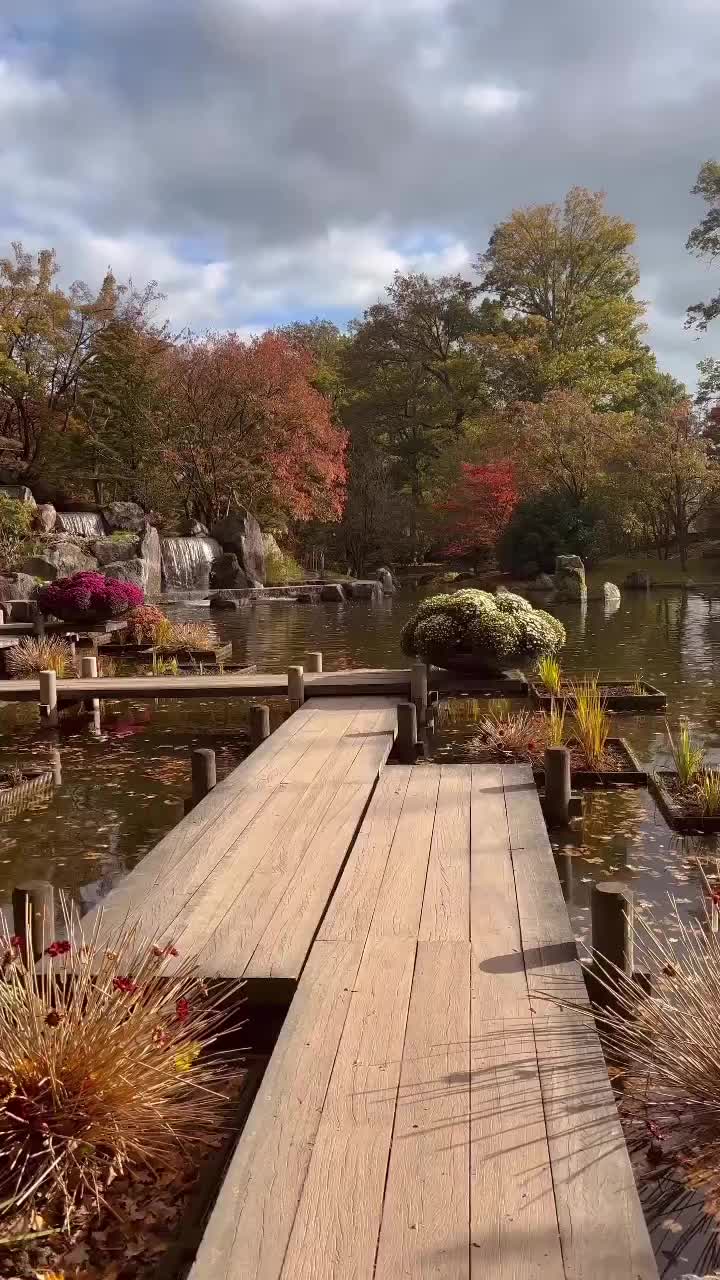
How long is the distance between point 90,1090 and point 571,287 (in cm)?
3949

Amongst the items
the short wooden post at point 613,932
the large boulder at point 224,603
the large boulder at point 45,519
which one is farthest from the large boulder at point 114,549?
the short wooden post at point 613,932

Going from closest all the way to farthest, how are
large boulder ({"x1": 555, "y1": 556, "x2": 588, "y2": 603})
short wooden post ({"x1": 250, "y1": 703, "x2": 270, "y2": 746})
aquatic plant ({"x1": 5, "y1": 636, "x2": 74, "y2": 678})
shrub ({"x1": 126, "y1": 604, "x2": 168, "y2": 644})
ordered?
short wooden post ({"x1": 250, "y1": 703, "x2": 270, "y2": 746}) < aquatic plant ({"x1": 5, "y1": 636, "x2": 74, "y2": 678}) < shrub ({"x1": 126, "y1": 604, "x2": 168, "y2": 644}) < large boulder ({"x1": 555, "y1": 556, "x2": 588, "y2": 603})

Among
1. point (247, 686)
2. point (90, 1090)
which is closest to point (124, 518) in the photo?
point (247, 686)

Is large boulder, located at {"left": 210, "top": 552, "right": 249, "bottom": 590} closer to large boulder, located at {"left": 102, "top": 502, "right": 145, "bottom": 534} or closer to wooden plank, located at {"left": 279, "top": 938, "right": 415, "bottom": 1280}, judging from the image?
large boulder, located at {"left": 102, "top": 502, "right": 145, "bottom": 534}

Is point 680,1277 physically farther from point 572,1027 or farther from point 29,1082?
point 29,1082

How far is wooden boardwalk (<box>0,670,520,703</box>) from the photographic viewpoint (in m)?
10.1

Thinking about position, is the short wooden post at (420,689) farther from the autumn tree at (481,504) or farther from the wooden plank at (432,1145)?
the autumn tree at (481,504)

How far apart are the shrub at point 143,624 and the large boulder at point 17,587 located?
16.8ft

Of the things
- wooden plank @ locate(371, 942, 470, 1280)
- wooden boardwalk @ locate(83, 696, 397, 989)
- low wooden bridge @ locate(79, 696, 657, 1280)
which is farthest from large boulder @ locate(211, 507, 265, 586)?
wooden plank @ locate(371, 942, 470, 1280)

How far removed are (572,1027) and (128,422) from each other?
1281 inches

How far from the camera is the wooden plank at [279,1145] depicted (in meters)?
2.20

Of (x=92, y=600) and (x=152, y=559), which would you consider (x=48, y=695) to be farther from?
(x=152, y=559)

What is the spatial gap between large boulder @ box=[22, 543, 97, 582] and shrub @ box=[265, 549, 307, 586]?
7574mm

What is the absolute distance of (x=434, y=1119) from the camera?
2.66 meters
